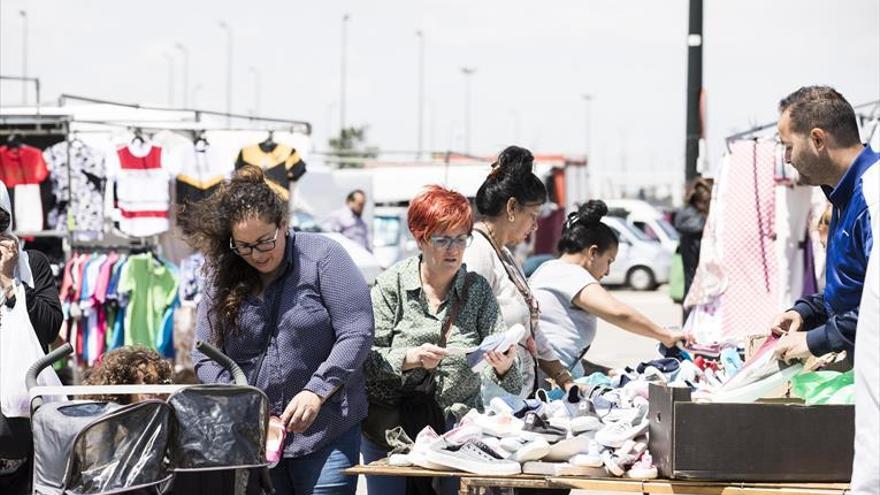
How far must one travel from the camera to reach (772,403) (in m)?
4.36

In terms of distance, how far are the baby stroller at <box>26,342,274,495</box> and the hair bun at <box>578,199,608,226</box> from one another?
263 centimetres

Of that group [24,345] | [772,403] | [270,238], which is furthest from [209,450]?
[772,403]

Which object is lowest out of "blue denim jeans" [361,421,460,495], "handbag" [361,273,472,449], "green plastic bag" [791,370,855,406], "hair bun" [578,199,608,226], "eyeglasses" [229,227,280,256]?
"blue denim jeans" [361,421,460,495]

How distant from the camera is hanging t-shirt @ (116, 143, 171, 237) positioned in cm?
1183

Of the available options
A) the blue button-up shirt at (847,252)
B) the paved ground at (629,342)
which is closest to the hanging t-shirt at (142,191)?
the paved ground at (629,342)

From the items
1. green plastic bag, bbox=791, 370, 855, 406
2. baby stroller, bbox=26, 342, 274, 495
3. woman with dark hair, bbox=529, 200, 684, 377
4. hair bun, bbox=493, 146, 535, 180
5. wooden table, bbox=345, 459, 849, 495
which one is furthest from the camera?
woman with dark hair, bbox=529, 200, 684, 377

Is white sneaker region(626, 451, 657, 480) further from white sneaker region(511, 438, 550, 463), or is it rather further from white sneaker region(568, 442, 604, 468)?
white sneaker region(511, 438, 550, 463)

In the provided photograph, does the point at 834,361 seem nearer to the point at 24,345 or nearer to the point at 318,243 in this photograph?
the point at 318,243

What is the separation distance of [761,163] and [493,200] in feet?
19.7

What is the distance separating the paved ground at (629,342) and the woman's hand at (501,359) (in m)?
3.69

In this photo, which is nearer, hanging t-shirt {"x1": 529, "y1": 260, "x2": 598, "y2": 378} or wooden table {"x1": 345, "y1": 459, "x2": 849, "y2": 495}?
wooden table {"x1": 345, "y1": 459, "x2": 849, "y2": 495}

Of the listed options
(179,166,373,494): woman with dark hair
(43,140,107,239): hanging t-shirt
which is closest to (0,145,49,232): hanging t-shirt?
(43,140,107,239): hanging t-shirt

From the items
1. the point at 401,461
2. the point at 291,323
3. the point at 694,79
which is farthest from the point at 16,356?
the point at 694,79

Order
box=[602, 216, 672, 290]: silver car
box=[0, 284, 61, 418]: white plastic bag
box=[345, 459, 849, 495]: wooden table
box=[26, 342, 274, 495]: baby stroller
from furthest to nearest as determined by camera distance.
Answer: box=[602, 216, 672, 290]: silver car
box=[0, 284, 61, 418]: white plastic bag
box=[345, 459, 849, 495]: wooden table
box=[26, 342, 274, 495]: baby stroller
